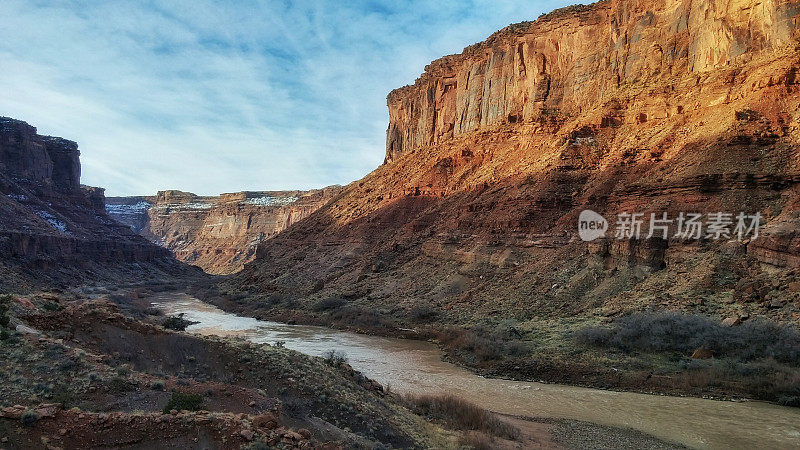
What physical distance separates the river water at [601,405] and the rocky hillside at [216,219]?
287 feet

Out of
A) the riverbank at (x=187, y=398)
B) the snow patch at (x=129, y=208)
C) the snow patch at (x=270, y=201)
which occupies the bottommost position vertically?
the riverbank at (x=187, y=398)

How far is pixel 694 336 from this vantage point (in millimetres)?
16828

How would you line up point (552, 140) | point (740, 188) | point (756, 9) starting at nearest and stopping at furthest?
point (740, 188)
point (756, 9)
point (552, 140)

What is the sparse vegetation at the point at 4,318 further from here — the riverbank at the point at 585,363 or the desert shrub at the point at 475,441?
the riverbank at the point at 585,363

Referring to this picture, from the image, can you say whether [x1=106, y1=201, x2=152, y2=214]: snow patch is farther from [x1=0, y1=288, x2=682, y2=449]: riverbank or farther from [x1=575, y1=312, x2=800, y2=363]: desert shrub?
[x1=575, y1=312, x2=800, y2=363]: desert shrub

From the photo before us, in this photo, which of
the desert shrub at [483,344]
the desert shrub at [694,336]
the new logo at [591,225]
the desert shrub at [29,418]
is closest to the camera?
the desert shrub at [29,418]

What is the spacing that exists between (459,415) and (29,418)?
835 cm

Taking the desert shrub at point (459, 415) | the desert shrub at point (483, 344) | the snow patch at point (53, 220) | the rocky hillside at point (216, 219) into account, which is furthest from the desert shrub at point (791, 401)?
the rocky hillside at point (216, 219)

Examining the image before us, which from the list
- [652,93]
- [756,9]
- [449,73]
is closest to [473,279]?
[652,93]

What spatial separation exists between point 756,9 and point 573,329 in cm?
2368

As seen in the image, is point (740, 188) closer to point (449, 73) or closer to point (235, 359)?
point (235, 359)

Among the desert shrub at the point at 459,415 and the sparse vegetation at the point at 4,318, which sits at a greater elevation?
the sparse vegetation at the point at 4,318

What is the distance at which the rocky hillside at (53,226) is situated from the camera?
4581 centimetres

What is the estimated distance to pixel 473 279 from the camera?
3198 cm
